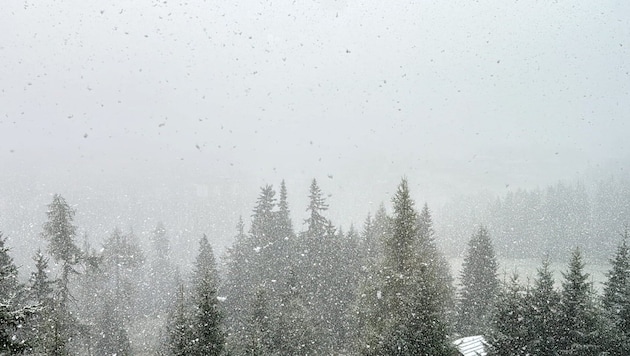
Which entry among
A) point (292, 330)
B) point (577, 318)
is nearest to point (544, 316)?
point (577, 318)

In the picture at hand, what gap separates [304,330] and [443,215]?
115 meters

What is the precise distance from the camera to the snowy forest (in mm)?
14102

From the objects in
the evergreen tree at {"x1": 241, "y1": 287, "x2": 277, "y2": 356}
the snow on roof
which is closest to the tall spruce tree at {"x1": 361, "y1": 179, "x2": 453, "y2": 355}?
the snow on roof

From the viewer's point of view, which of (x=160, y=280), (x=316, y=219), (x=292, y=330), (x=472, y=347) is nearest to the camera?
(x=472, y=347)

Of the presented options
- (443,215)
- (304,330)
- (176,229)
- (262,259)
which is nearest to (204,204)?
(176,229)

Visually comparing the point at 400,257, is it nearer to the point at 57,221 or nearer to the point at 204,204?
the point at 57,221

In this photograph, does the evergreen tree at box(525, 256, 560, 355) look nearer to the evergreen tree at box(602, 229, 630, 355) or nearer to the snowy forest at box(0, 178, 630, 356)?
the snowy forest at box(0, 178, 630, 356)

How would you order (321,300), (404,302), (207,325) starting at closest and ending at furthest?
(207,325) < (404,302) < (321,300)

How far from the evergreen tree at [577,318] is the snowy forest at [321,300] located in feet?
0.16

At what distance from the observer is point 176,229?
152875 millimetres

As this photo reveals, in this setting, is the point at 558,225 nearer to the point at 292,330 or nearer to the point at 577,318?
the point at 577,318

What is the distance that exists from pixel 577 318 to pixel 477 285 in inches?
633

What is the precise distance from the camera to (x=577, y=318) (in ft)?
51.9

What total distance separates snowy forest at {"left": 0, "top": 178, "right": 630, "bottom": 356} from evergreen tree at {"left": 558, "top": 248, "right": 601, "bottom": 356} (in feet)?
0.16
